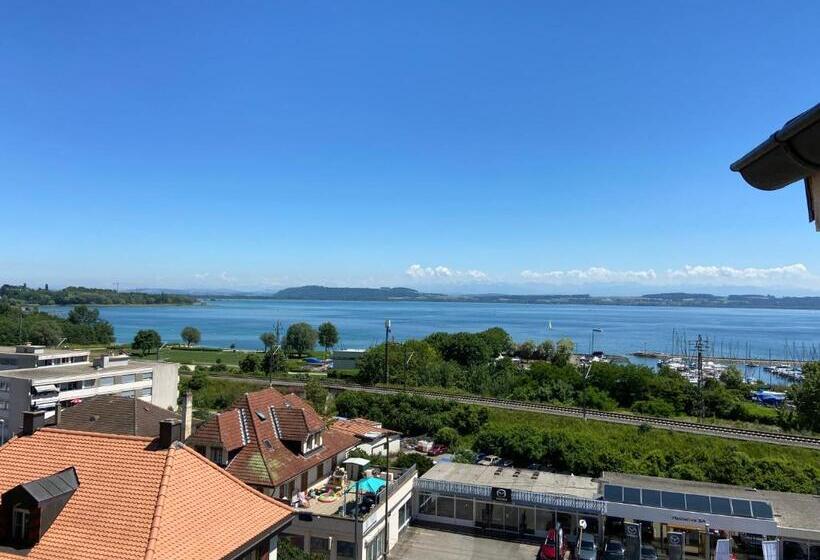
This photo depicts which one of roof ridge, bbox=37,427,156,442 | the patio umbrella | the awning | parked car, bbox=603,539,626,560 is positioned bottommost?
parked car, bbox=603,539,626,560

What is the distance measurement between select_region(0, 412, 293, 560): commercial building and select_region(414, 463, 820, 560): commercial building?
1422cm

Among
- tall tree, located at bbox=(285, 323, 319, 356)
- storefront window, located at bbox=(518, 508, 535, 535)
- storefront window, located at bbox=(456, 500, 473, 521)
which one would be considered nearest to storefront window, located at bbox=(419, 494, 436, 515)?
storefront window, located at bbox=(456, 500, 473, 521)

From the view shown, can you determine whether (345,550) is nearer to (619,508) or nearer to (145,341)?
(619,508)

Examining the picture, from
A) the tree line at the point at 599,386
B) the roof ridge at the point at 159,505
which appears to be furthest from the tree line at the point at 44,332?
the roof ridge at the point at 159,505

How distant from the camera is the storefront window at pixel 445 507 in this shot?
1081 inches

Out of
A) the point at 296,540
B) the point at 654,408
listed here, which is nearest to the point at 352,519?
the point at 296,540

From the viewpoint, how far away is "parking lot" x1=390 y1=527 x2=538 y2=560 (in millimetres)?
23875

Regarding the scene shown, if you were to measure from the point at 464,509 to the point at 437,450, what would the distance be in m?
12.6

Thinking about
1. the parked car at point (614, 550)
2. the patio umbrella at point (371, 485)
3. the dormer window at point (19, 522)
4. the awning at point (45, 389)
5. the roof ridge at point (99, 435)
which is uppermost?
the roof ridge at point (99, 435)

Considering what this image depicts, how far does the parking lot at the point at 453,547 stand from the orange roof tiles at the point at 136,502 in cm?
1108

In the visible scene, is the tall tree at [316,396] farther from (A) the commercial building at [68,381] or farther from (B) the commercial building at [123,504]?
(B) the commercial building at [123,504]

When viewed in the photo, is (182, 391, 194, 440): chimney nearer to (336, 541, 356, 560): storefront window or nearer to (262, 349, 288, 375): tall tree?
(336, 541, 356, 560): storefront window

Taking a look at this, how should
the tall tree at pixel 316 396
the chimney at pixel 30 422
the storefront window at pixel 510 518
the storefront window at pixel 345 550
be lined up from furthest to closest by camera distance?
1. the tall tree at pixel 316 396
2. the storefront window at pixel 510 518
3. the storefront window at pixel 345 550
4. the chimney at pixel 30 422

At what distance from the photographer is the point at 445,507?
27.6 m
